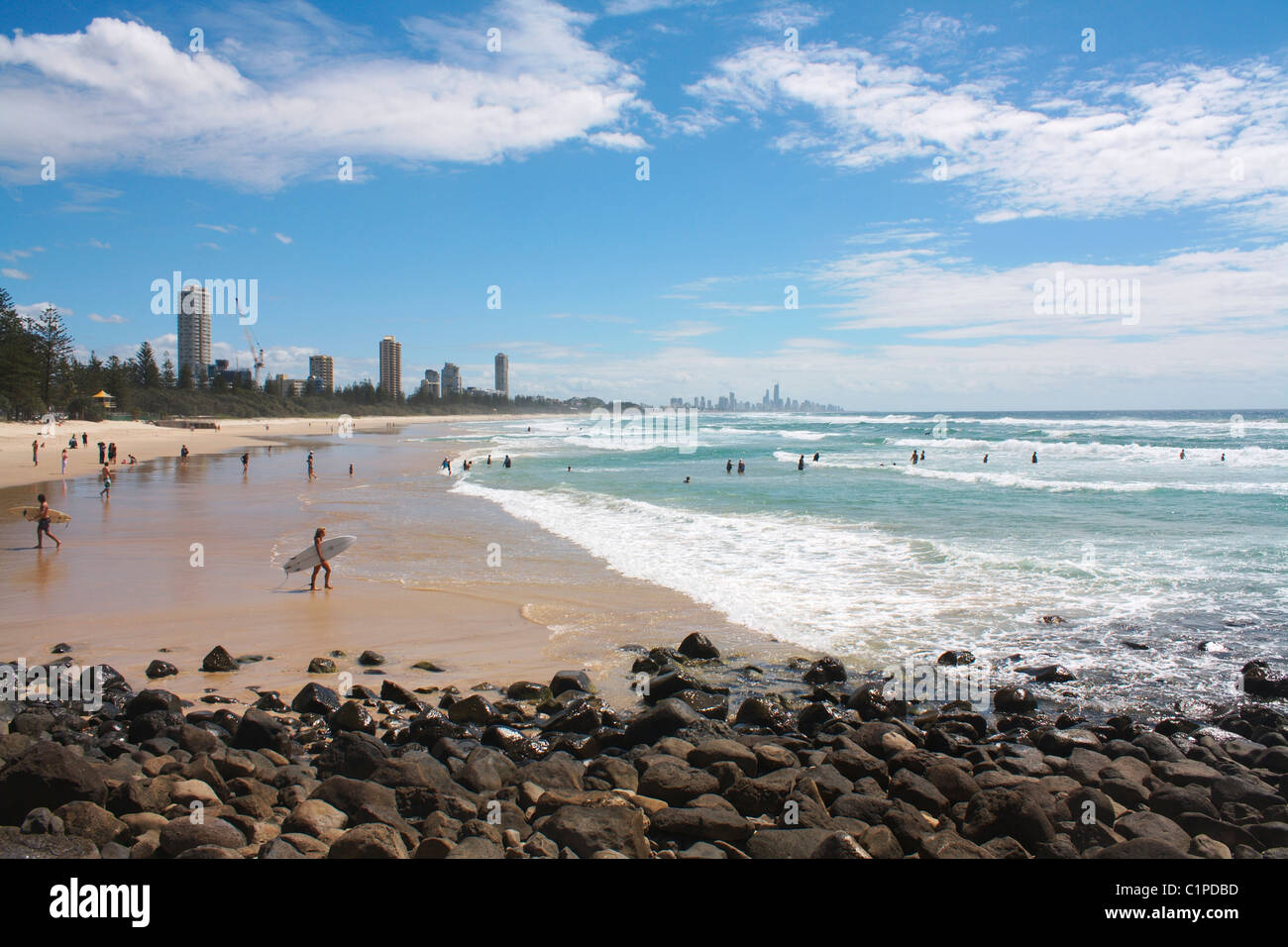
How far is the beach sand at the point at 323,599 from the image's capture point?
986 cm

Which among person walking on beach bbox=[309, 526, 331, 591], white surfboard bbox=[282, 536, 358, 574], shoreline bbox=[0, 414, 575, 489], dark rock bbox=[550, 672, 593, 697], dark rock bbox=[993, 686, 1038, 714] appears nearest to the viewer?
dark rock bbox=[993, 686, 1038, 714]

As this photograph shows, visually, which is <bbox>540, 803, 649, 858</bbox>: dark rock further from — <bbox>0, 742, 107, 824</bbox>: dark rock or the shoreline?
the shoreline

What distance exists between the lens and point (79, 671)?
342 inches

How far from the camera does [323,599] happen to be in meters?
13.1

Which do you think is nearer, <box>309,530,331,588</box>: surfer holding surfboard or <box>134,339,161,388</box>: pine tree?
<box>309,530,331,588</box>: surfer holding surfboard

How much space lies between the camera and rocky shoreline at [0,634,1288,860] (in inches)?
191

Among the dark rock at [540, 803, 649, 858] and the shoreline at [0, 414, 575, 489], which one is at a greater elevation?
the shoreline at [0, 414, 575, 489]

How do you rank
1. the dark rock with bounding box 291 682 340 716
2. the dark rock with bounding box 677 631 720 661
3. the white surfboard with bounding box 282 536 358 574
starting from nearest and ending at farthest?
the dark rock with bounding box 291 682 340 716
the dark rock with bounding box 677 631 720 661
the white surfboard with bounding box 282 536 358 574

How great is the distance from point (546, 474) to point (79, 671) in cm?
3090

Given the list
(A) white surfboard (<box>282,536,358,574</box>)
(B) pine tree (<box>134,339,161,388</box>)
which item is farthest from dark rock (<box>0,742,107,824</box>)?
(B) pine tree (<box>134,339,161,388</box>)

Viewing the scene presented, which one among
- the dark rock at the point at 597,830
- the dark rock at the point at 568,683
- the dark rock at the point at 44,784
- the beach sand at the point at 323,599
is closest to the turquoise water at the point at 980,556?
the beach sand at the point at 323,599

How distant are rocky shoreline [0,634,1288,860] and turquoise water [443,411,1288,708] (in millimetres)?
2295
